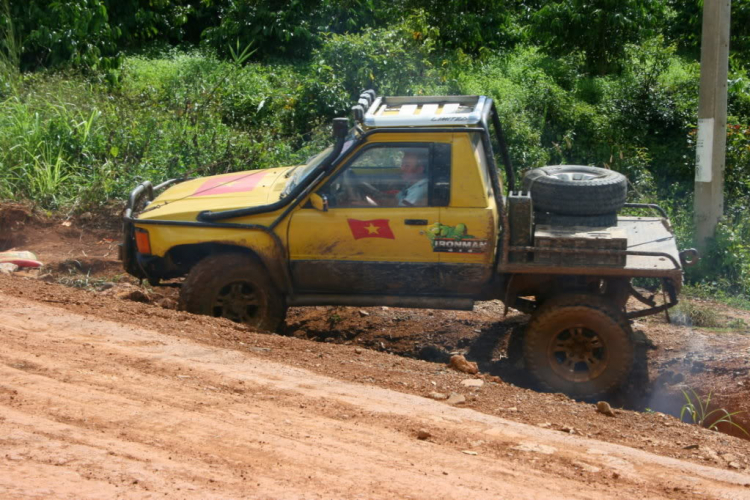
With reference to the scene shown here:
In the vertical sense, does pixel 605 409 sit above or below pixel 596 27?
below

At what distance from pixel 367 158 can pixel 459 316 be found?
2.00m

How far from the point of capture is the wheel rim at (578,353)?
5980 millimetres

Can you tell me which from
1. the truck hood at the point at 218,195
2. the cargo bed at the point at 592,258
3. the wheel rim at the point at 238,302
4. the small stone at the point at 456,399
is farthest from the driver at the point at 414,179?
the small stone at the point at 456,399

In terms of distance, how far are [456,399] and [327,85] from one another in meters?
7.56

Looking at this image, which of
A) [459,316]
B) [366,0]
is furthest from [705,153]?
[366,0]

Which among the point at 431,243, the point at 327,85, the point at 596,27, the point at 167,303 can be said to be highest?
the point at 596,27

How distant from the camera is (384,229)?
19.8 ft

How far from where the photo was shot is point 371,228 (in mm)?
6039

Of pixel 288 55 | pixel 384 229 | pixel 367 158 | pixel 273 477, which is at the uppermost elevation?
pixel 288 55

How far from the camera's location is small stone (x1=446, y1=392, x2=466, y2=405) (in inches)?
200

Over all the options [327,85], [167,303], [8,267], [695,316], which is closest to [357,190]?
[167,303]

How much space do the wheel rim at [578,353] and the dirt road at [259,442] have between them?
1.33 meters

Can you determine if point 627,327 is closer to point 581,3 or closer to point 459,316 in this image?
point 459,316

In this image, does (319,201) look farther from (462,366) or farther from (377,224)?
(462,366)
